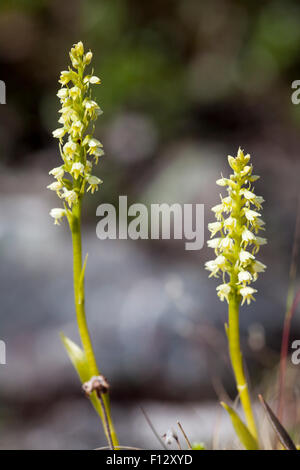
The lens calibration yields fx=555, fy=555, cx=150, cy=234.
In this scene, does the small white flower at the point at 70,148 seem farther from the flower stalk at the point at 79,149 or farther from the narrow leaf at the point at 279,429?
the narrow leaf at the point at 279,429

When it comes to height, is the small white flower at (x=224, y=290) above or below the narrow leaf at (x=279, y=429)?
above

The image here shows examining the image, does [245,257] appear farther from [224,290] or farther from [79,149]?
[79,149]

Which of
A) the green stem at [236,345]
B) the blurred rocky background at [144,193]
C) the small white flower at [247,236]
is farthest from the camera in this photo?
the blurred rocky background at [144,193]

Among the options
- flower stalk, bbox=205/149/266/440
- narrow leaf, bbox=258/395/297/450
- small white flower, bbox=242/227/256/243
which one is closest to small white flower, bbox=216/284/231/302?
flower stalk, bbox=205/149/266/440

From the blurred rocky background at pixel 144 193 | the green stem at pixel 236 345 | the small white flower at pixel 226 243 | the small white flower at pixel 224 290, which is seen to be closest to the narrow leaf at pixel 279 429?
the green stem at pixel 236 345

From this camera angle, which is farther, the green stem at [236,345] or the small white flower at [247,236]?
the green stem at [236,345]

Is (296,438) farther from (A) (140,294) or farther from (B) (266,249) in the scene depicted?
(B) (266,249)

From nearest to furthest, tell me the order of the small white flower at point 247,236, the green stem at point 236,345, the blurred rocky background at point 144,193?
the small white flower at point 247,236 < the green stem at point 236,345 < the blurred rocky background at point 144,193

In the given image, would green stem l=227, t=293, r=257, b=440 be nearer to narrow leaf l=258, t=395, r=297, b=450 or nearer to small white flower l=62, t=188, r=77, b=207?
narrow leaf l=258, t=395, r=297, b=450
